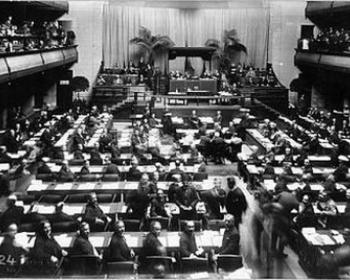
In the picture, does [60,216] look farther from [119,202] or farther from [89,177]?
[89,177]

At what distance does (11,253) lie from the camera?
8242mm

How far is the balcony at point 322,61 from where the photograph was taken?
18.7 metres

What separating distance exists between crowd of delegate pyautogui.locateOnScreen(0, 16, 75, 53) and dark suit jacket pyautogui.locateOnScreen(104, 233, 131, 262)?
8.25 m

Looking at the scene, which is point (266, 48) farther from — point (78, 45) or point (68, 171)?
point (68, 171)

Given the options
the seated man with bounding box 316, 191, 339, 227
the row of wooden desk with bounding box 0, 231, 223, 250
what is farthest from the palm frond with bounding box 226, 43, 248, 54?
the row of wooden desk with bounding box 0, 231, 223, 250

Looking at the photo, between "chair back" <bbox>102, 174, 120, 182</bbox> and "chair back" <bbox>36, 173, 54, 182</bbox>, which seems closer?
"chair back" <bbox>36, 173, 54, 182</bbox>

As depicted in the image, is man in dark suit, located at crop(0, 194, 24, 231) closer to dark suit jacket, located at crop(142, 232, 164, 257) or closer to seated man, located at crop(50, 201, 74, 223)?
seated man, located at crop(50, 201, 74, 223)

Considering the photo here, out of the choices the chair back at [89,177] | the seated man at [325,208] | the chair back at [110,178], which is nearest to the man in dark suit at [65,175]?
the chair back at [89,177]

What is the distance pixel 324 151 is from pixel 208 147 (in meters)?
3.76

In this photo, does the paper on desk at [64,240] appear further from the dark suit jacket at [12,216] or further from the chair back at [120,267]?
the chair back at [120,267]

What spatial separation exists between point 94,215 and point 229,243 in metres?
2.68

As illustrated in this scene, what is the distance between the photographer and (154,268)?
25.4 feet

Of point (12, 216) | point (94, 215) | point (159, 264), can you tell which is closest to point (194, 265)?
point (159, 264)

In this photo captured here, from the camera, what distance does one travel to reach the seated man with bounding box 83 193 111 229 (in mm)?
9531
